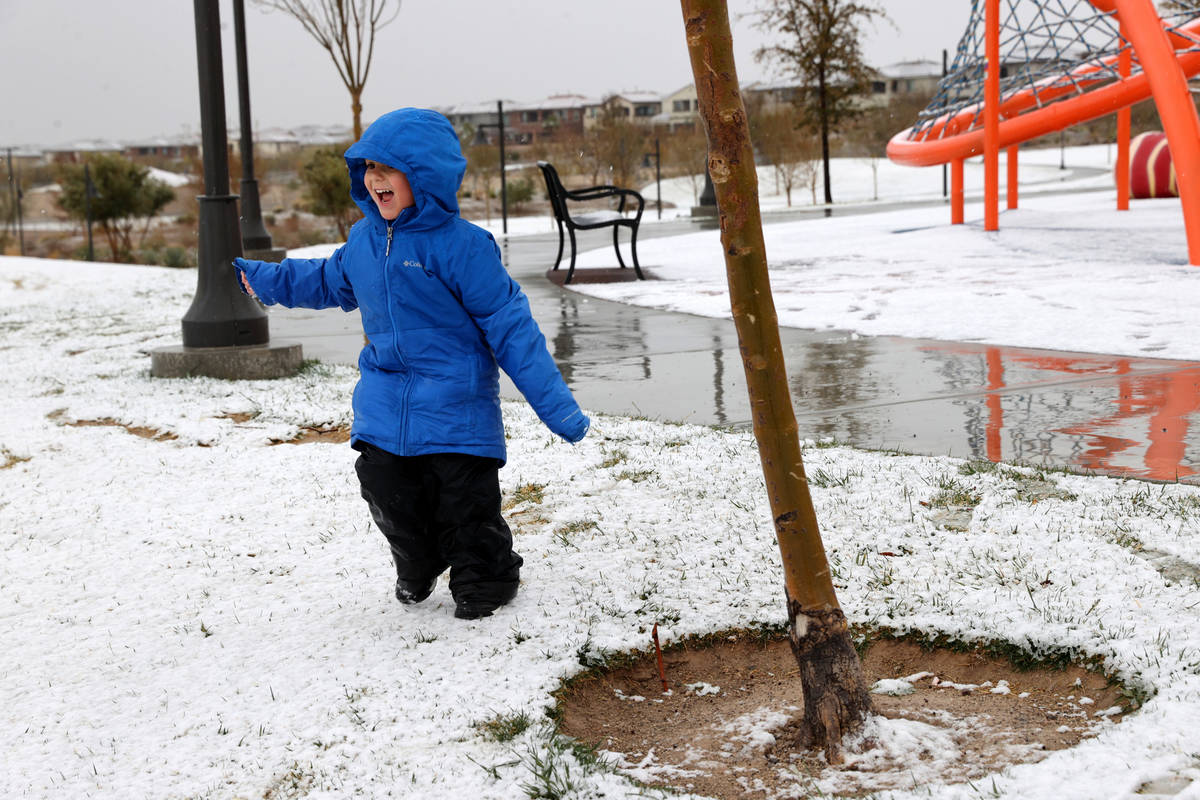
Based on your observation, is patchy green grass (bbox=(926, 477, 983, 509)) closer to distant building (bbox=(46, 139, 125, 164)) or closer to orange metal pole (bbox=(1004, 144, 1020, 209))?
orange metal pole (bbox=(1004, 144, 1020, 209))

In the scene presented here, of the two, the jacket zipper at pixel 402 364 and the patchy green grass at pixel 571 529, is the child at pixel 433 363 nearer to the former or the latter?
the jacket zipper at pixel 402 364

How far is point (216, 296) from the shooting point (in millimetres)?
6516

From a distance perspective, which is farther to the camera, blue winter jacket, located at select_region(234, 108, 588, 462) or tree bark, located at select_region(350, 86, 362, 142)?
tree bark, located at select_region(350, 86, 362, 142)

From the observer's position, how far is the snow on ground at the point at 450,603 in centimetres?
217

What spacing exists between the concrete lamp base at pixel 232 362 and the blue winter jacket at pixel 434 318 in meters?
3.65

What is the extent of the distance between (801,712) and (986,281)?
272 inches

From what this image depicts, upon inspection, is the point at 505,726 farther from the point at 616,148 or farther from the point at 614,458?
the point at 616,148

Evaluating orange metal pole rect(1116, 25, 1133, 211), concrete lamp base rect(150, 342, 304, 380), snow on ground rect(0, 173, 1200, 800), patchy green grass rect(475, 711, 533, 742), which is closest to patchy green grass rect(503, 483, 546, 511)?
snow on ground rect(0, 173, 1200, 800)

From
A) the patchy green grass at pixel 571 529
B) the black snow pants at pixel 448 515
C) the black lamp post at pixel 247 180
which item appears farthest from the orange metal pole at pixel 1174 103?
the black lamp post at pixel 247 180

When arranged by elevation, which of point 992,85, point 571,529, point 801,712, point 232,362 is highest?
point 992,85

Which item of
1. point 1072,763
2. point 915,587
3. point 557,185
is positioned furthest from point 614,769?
point 557,185

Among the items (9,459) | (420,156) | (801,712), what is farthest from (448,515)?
(9,459)

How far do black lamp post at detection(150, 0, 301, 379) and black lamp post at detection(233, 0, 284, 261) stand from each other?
22.4 feet

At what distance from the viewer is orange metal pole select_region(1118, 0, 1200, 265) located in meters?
8.43
